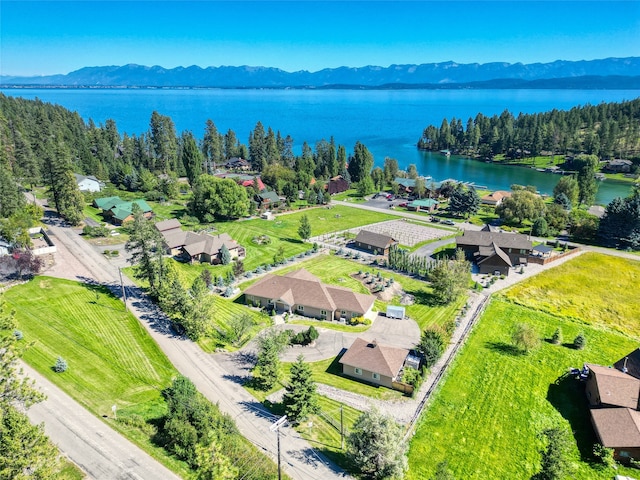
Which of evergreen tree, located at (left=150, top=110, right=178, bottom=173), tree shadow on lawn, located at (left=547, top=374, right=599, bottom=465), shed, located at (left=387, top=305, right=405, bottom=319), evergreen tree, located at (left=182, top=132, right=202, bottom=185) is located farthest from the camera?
evergreen tree, located at (left=150, top=110, right=178, bottom=173)

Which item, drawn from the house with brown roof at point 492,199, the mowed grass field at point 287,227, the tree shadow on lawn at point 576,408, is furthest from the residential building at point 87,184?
the tree shadow on lawn at point 576,408

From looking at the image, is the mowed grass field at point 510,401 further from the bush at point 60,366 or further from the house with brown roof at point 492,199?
the house with brown roof at point 492,199

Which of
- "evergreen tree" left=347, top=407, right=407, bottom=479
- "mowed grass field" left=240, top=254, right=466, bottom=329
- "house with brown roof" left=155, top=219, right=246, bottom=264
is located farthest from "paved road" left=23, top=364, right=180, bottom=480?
"house with brown roof" left=155, top=219, right=246, bottom=264

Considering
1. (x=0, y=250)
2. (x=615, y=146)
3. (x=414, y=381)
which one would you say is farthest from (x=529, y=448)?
(x=615, y=146)

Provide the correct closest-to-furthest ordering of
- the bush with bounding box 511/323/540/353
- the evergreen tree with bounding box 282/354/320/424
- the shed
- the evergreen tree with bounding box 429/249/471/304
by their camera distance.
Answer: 1. the evergreen tree with bounding box 282/354/320/424
2. the bush with bounding box 511/323/540/353
3. the shed
4. the evergreen tree with bounding box 429/249/471/304

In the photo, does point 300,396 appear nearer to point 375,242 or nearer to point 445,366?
point 445,366

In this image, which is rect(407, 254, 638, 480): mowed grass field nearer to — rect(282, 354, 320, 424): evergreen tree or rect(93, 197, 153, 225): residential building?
rect(282, 354, 320, 424): evergreen tree
